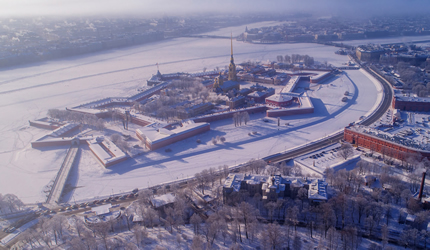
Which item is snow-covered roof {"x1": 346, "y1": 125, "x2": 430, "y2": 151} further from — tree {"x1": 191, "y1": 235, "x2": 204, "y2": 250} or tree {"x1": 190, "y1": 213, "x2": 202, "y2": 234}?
tree {"x1": 191, "y1": 235, "x2": 204, "y2": 250}

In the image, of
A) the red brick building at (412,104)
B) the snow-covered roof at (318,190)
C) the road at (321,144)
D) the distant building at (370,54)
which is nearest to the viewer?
the snow-covered roof at (318,190)

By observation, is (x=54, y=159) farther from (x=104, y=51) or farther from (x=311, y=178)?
(x=104, y=51)

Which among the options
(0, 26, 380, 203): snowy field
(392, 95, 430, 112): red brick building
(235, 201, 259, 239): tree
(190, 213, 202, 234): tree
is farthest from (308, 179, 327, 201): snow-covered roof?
(392, 95, 430, 112): red brick building

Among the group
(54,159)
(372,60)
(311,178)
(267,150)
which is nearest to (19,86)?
(54,159)

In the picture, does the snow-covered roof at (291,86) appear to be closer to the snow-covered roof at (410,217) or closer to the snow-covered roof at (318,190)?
the snow-covered roof at (318,190)

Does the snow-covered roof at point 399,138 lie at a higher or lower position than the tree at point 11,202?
higher

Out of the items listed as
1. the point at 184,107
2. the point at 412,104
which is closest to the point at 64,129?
the point at 184,107

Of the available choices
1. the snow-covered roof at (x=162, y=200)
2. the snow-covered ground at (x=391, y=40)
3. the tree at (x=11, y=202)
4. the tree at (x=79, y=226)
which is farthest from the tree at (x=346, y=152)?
the snow-covered ground at (x=391, y=40)
